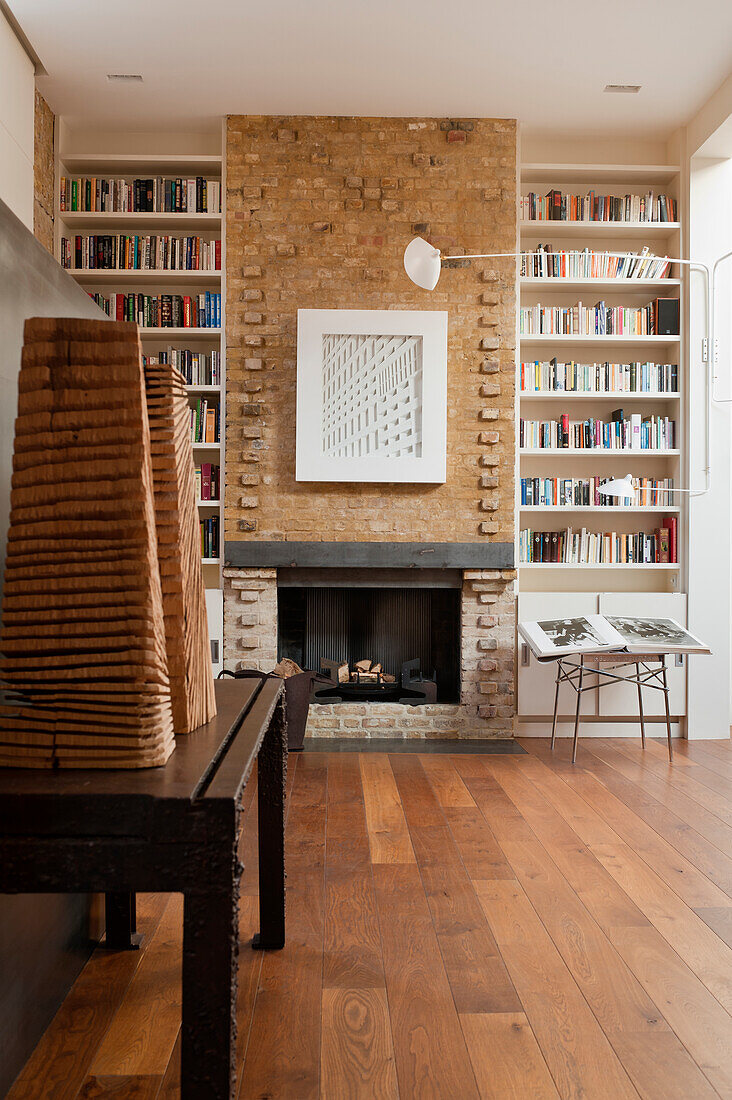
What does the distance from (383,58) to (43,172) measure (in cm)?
205

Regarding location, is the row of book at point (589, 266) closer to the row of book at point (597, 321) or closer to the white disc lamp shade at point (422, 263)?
the row of book at point (597, 321)

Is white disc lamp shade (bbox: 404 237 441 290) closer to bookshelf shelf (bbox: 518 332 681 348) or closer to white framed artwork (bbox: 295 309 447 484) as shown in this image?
white framed artwork (bbox: 295 309 447 484)

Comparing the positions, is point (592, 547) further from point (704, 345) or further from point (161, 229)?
point (161, 229)

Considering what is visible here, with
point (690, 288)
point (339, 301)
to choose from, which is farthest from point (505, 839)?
point (690, 288)

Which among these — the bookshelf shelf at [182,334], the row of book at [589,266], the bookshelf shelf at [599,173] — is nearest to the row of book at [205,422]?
the bookshelf shelf at [182,334]

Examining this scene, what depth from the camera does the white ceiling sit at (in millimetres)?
4230

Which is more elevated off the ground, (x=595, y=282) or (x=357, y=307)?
(x=595, y=282)

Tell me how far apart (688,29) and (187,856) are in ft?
15.6

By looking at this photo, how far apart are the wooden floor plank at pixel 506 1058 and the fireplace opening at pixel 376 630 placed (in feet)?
11.7

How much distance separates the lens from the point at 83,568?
1238 millimetres

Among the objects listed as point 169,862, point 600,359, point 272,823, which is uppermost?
point 600,359

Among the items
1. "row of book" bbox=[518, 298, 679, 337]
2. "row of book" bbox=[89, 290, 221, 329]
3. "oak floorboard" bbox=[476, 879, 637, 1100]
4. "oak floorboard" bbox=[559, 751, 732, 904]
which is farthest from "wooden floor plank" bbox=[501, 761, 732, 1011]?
"row of book" bbox=[89, 290, 221, 329]

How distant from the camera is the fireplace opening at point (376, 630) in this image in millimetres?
5574

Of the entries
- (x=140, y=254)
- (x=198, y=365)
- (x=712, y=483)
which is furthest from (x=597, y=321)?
(x=140, y=254)
